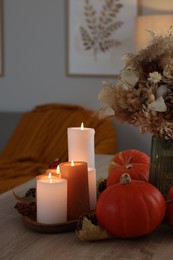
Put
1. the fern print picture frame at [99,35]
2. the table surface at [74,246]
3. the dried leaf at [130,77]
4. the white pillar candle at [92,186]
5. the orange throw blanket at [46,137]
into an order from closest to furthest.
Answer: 1. the table surface at [74,246]
2. the dried leaf at [130,77]
3. the white pillar candle at [92,186]
4. the orange throw blanket at [46,137]
5. the fern print picture frame at [99,35]

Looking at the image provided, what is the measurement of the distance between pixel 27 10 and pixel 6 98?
2.41 feet

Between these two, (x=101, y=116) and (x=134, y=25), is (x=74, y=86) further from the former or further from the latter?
(x=101, y=116)

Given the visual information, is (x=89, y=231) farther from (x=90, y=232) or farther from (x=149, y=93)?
(x=149, y=93)

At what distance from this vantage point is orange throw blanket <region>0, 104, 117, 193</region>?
11.4ft

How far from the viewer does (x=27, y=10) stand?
3.95m

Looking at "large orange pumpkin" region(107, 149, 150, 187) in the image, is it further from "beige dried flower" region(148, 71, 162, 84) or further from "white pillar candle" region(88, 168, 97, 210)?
"beige dried flower" region(148, 71, 162, 84)

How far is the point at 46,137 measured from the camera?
3.69m

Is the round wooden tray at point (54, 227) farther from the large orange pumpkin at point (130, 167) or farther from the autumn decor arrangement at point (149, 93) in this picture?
the autumn decor arrangement at point (149, 93)

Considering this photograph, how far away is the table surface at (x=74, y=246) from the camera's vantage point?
1.19 m

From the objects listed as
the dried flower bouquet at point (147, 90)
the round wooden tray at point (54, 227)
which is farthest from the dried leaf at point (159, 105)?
the round wooden tray at point (54, 227)

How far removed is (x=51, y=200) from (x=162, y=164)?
0.33 meters

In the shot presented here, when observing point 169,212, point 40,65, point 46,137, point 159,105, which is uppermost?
point 40,65

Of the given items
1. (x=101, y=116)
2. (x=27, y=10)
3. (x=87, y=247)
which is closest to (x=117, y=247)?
(x=87, y=247)

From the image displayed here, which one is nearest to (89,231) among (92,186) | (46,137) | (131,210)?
(131,210)
